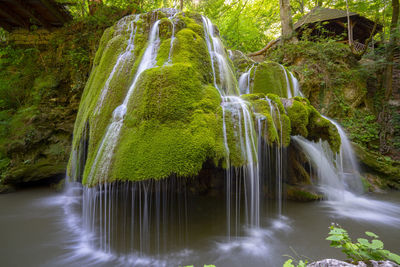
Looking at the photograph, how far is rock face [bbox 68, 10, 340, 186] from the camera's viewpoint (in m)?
2.74

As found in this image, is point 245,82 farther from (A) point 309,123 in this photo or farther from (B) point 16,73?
(B) point 16,73

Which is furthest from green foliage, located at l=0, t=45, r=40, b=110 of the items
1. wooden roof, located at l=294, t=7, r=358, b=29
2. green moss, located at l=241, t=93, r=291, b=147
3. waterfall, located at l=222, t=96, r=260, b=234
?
Answer: wooden roof, located at l=294, t=7, r=358, b=29

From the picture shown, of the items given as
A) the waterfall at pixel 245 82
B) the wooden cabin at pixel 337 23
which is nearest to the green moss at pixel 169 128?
the waterfall at pixel 245 82

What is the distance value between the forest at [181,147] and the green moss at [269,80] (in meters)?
0.05

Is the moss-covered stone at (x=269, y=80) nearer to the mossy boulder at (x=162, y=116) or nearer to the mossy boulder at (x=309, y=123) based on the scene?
the mossy boulder at (x=309, y=123)

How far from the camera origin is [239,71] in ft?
26.2

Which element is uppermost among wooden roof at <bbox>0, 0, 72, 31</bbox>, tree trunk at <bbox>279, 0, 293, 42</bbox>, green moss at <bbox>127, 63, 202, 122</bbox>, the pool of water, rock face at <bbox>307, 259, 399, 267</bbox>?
tree trunk at <bbox>279, 0, 293, 42</bbox>

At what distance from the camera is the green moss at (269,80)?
267 inches

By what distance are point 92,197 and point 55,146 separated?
5.29m

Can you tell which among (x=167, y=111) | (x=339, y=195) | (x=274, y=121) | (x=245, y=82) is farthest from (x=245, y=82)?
(x=167, y=111)

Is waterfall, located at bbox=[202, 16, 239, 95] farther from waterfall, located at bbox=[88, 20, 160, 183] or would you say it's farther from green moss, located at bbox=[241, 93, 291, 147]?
waterfall, located at bbox=[88, 20, 160, 183]

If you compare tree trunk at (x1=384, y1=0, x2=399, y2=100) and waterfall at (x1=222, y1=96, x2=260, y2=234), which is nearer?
waterfall at (x1=222, y1=96, x2=260, y2=234)

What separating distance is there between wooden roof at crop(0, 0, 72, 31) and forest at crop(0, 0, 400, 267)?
5 centimetres

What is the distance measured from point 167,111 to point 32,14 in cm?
973
